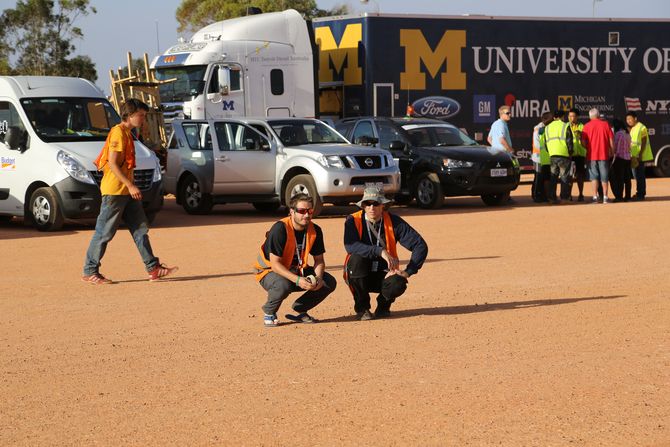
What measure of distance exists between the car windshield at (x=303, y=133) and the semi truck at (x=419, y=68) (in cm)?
462

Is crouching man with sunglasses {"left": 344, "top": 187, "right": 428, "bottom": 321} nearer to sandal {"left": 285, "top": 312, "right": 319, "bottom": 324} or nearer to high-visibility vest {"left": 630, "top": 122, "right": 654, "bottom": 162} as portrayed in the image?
sandal {"left": 285, "top": 312, "right": 319, "bottom": 324}

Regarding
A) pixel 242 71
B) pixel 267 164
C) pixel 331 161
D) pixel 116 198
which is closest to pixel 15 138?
pixel 267 164

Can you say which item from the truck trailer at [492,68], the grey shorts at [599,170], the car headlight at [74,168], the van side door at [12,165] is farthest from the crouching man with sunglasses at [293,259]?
the truck trailer at [492,68]

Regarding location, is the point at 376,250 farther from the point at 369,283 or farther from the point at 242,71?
the point at 242,71

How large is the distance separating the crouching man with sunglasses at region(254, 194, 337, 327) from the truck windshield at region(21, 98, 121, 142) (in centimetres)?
954

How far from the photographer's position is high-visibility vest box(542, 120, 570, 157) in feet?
71.7

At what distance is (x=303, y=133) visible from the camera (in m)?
21.0

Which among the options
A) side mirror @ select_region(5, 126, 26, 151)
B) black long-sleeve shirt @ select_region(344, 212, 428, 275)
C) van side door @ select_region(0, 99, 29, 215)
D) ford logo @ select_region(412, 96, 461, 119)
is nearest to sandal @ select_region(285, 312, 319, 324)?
black long-sleeve shirt @ select_region(344, 212, 428, 275)

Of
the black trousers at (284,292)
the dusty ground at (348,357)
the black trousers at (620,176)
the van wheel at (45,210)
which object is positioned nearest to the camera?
the dusty ground at (348,357)

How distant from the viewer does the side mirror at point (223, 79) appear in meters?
25.5

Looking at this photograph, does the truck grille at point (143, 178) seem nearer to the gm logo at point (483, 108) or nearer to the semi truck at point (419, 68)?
the semi truck at point (419, 68)

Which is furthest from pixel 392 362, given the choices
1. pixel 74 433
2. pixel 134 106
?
pixel 134 106

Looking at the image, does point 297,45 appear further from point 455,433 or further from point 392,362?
point 455,433

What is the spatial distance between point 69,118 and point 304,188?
386 centimetres
